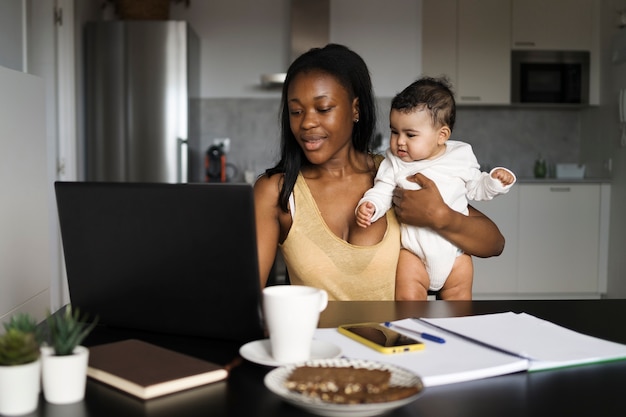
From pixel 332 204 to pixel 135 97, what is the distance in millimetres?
2965

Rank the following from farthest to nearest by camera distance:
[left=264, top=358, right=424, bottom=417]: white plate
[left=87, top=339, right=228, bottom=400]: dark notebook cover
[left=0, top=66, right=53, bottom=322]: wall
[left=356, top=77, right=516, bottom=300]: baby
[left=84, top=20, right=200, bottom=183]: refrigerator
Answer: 1. [left=84, top=20, right=200, bottom=183]: refrigerator
2. [left=0, top=66, right=53, bottom=322]: wall
3. [left=356, top=77, right=516, bottom=300]: baby
4. [left=87, top=339, right=228, bottom=400]: dark notebook cover
5. [left=264, top=358, right=424, bottom=417]: white plate

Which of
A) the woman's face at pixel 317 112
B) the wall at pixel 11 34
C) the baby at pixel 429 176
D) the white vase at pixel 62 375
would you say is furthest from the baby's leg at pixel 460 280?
the wall at pixel 11 34

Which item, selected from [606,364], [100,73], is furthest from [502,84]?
[606,364]

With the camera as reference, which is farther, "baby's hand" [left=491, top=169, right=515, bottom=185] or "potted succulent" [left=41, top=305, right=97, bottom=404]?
"baby's hand" [left=491, top=169, right=515, bottom=185]

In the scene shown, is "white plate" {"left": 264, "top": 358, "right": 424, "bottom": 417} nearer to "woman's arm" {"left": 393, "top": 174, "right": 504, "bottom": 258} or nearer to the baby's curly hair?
"woman's arm" {"left": 393, "top": 174, "right": 504, "bottom": 258}

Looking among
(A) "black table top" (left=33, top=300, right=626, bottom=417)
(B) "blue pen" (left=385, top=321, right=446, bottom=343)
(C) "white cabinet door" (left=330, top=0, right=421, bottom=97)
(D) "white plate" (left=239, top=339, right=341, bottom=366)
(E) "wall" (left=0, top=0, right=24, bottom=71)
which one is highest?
(C) "white cabinet door" (left=330, top=0, right=421, bottom=97)

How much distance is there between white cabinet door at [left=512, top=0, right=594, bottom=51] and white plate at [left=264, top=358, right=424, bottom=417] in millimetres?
4679

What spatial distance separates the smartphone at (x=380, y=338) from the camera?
101 centimetres

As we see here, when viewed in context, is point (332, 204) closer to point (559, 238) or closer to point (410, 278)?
point (410, 278)

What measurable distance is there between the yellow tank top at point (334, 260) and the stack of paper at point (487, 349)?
487mm

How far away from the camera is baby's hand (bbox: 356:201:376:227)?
1.68 metres

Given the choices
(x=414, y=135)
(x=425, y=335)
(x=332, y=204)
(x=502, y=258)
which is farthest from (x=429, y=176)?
(x=502, y=258)

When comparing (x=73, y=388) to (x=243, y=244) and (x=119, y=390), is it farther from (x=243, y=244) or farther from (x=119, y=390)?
(x=243, y=244)

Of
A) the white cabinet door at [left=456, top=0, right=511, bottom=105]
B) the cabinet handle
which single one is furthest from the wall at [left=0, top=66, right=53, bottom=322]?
the cabinet handle
